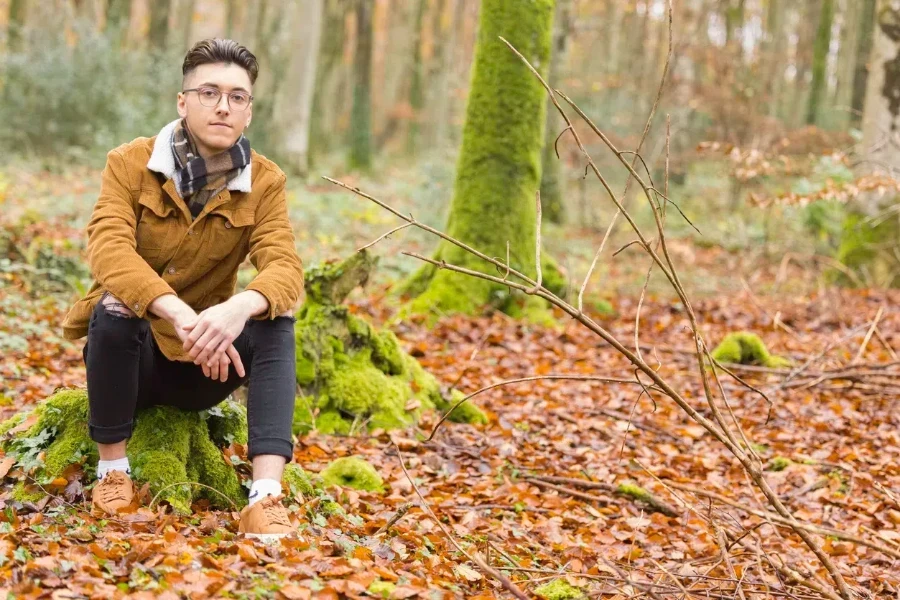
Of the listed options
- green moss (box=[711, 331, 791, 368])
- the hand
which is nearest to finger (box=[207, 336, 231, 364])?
the hand

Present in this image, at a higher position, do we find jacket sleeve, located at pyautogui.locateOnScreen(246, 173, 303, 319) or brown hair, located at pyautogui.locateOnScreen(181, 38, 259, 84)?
brown hair, located at pyautogui.locateOnScreen(181, 38, 259, 84)

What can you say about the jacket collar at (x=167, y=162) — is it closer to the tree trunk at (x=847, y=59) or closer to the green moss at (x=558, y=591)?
the green moss at (x=558, y=591)

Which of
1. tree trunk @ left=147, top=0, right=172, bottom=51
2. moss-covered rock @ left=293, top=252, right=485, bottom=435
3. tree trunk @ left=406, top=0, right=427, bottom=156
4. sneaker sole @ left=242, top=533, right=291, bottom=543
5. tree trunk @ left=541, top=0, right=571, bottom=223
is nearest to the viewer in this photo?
sneaker sole @ left=242, top=533, right=291, bottom=543

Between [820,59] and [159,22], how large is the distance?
15557mm

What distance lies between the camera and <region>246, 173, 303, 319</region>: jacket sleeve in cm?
300

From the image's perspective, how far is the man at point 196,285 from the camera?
2855 millimetres

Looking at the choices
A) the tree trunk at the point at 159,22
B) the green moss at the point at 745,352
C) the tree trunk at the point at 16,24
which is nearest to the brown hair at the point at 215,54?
the green moss at the point at 745,352

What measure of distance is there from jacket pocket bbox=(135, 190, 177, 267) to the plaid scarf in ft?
0.27

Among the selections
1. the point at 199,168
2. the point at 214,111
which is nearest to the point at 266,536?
the point at 199,168

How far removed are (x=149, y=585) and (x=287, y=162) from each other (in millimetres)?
14664

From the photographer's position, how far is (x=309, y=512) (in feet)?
10.6

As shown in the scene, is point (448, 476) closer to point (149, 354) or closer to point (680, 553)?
point (680, 553)

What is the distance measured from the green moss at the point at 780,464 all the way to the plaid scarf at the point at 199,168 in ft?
11.0

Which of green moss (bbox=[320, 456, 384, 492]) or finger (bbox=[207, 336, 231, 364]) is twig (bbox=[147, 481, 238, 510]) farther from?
green moss (bbox=[320, 456, 384, 492])
